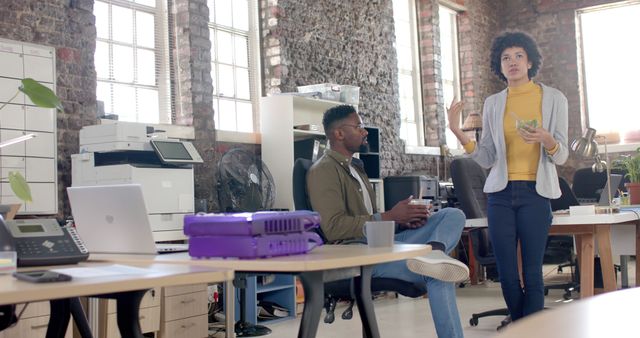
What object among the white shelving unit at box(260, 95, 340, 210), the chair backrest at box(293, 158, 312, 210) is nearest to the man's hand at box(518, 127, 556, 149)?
the chair backrest at box(293, 158, 312, 210)

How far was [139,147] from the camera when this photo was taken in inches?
185

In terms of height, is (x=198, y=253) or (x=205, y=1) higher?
(x=205, y=1)

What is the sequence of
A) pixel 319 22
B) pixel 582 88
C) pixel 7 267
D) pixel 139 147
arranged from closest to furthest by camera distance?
pixel 7 267 → pixel 139 147 → pixel 319 22 → pixel 582 88

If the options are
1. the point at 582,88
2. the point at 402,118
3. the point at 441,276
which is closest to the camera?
the point at 441,276

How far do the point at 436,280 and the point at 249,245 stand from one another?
101cm

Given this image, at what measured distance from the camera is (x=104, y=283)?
156 centimetres

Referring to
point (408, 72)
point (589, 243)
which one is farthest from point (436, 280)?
point (408, 72)

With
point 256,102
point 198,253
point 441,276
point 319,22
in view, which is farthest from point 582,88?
point 198,253

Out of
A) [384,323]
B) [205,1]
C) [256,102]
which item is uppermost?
[205,1]

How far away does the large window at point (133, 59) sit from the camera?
5617mm

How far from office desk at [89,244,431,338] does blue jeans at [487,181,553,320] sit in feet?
4.06

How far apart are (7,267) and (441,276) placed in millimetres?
1477

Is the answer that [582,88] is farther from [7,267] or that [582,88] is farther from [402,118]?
[7,267]

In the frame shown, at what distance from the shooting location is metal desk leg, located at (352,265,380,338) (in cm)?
231
